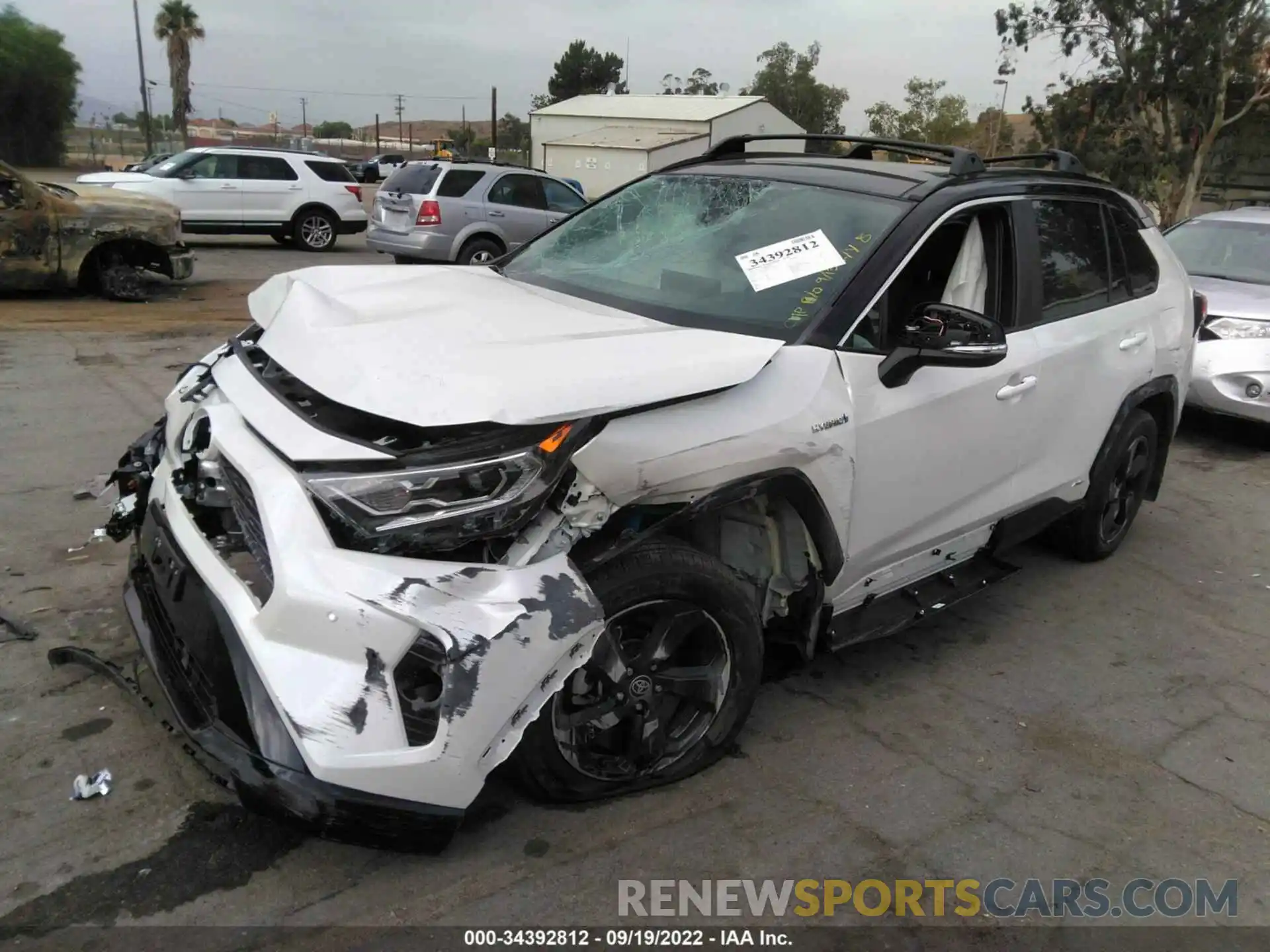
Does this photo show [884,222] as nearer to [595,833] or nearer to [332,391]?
[332,391]

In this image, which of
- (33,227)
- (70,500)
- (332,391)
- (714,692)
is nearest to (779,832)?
(714,692)

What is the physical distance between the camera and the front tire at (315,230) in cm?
1723

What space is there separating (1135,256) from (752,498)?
2.92 m

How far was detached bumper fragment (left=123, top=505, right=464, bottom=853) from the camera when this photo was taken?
2.23m

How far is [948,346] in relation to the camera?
310cm

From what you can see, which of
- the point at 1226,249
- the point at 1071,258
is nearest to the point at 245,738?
the point at 1071,258

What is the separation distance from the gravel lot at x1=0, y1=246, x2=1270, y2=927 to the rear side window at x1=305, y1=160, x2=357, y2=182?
44.6ft

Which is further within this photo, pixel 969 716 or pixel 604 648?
pixel 969 716

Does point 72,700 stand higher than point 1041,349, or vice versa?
point 1041,349

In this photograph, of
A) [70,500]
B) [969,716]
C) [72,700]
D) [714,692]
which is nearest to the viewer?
[714,692]

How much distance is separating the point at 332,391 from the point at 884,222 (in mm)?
1977

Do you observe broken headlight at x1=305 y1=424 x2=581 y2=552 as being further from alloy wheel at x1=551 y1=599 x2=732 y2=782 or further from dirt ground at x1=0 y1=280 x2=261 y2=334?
dirt ground at x1=0 y1=280 x2=261 y2=334

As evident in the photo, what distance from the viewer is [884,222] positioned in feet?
11.2

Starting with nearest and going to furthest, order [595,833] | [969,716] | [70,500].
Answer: [595,833]
[969,716]
[70,500]
